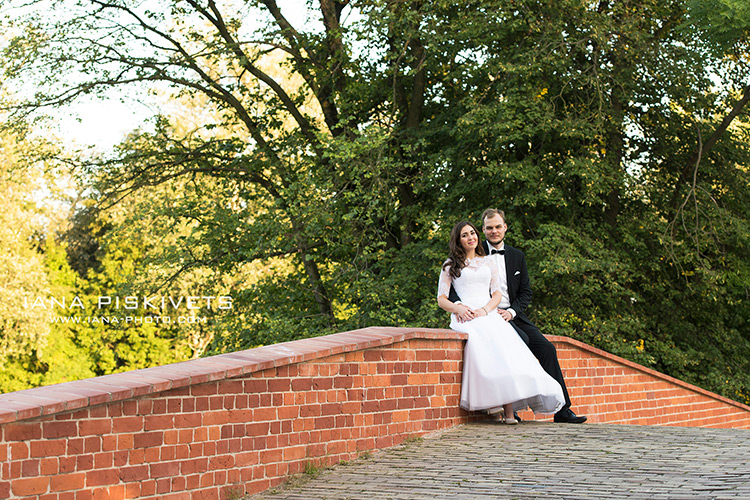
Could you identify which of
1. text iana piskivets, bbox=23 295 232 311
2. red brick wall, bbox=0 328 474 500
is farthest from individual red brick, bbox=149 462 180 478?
text iana piskivets, bbox=23 295 232 311

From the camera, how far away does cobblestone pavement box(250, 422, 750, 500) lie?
446 centimetres

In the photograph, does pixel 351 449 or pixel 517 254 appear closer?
pixel 351 449

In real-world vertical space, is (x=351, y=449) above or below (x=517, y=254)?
below

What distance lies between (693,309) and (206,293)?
31.4ft

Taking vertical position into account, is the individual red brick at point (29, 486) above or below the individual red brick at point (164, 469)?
above

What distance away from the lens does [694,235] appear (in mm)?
13594

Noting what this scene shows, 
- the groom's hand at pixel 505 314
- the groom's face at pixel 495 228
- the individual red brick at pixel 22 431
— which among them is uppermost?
the groom's face at pixel 495 228

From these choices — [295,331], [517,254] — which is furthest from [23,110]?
Result: [517,254]

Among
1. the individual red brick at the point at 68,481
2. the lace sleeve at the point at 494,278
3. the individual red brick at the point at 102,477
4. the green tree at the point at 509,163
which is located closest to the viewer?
the individual red brick at the point at 68,481

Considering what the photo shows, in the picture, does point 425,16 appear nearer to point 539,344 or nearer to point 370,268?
point 370,268

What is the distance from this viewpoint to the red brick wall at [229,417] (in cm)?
409

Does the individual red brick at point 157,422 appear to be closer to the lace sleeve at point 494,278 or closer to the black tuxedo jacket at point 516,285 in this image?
the black tuxedo jacket at point 516,285

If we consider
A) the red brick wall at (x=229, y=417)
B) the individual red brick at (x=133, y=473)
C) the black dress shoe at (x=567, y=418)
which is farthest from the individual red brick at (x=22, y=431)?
the black dress shoe at (x=567, y=418)

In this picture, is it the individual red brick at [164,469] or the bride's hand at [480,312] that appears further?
the bride's hand at [480,312]
